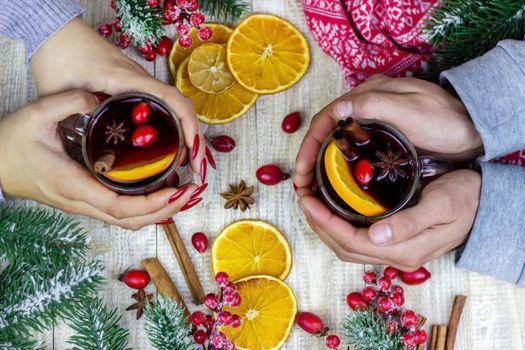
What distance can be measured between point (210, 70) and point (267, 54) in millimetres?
126

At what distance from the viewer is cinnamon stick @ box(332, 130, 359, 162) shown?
86cm

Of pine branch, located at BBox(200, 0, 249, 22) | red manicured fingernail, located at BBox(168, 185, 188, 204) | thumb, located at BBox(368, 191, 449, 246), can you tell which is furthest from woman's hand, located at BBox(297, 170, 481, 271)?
pine branch, located at BBox(200, 0, 249, 22)

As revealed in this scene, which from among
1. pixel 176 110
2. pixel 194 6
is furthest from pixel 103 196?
pixel 194 6

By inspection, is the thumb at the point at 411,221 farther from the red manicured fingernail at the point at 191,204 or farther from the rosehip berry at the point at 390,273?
the red manicured fingernail at the point at 191,204

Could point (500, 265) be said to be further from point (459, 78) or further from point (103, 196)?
point (103, 196)

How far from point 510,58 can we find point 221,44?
594 millimetres

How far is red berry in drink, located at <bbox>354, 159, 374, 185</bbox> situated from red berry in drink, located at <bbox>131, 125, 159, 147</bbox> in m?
0.31

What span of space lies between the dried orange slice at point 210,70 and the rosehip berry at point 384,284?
510 millimetres

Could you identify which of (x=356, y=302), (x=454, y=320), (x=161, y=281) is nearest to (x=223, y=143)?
(x=161, y=281)

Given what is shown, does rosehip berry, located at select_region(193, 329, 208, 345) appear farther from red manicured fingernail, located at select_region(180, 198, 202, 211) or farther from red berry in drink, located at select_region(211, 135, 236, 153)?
red berry in drink, located at select_region(211, 135, 236, 153)

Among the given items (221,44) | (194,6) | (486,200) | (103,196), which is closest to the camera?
(103,196)

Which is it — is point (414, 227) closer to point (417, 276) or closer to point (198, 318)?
point (417, 276)

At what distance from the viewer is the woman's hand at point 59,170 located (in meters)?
0.99

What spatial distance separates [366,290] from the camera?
123cm
